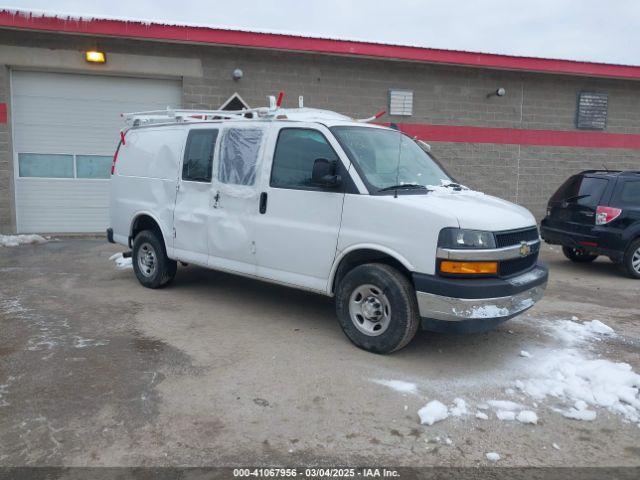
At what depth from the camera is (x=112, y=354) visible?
4.79 meters

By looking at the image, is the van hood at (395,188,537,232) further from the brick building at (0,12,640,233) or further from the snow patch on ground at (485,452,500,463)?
the brick building at (0,12,640,233)

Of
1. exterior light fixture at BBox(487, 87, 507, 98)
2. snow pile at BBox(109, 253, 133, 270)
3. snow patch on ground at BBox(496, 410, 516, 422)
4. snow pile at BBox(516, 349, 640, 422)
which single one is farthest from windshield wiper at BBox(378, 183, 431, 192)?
exterior light fixture at BBox(487, 87, 507, 98)

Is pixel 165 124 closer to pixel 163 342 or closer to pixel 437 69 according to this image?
pixel 163 342

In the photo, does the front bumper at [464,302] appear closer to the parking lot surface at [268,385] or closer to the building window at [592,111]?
the parking lot surface at [268,385]

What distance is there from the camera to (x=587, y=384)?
431cm

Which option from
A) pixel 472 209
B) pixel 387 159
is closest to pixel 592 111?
pixel 387 159

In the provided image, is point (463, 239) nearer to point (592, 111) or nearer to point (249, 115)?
point (249, 115)

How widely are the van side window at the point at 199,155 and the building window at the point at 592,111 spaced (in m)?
11.5

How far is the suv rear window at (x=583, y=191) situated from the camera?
869cm

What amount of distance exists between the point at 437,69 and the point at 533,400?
1050 centimetres

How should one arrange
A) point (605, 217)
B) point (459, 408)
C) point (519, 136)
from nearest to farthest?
point (459, 408) → point (605, 217) → point (519, 136)

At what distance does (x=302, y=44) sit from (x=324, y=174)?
7.64 m

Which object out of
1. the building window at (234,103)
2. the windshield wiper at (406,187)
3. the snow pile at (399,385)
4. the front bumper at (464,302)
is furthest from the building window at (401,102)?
the snow pile at (399,385)

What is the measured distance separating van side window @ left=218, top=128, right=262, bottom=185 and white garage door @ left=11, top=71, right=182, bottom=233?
6.65 m
